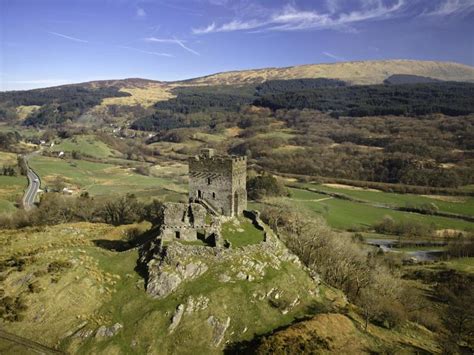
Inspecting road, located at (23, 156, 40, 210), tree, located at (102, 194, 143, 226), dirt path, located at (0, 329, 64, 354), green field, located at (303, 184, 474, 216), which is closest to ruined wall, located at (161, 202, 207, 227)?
dirt path, located at (0, 329, 64, 354)

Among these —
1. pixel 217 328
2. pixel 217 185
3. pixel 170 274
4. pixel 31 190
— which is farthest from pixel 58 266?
pixel 31 190

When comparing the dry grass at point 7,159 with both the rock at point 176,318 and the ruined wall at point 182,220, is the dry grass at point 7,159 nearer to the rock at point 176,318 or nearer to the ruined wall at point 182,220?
the ruined wall at point 182,220

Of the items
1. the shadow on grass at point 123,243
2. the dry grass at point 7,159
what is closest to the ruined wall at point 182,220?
the shadow on grass at point 123,243

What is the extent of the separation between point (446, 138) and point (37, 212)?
153 meters

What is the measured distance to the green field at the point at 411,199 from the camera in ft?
341

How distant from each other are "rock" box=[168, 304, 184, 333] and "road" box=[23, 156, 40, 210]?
58.5 m

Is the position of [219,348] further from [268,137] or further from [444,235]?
[268,137]

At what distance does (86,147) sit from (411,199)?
12378 centimetres

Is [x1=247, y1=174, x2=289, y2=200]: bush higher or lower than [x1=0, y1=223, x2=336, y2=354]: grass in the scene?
lower

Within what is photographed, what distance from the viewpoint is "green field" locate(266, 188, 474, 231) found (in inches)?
3509

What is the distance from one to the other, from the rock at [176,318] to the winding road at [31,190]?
186ft

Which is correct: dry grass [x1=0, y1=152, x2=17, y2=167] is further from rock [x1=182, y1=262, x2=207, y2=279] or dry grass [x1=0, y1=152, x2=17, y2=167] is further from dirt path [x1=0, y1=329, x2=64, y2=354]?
rock [x1=182, y1=262, x2=207, y2=279]

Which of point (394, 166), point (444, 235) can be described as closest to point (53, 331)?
point (444, 235)

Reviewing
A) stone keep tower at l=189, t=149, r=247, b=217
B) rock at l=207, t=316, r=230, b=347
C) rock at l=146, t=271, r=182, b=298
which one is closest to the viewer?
rock at l=207, t=316, r=230, b=347
